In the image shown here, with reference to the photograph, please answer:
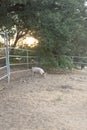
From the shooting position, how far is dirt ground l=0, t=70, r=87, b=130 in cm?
659

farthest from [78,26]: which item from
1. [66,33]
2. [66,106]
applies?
[66,106]

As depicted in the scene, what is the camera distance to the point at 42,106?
7.99 metres

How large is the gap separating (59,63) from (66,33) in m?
2.13

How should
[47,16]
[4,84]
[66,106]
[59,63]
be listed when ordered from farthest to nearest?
[59,63]
[47,16]
[4,84]
[66,106]

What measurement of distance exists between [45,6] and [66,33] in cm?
145

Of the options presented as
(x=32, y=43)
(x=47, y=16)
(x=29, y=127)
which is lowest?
(x=29, y=127)

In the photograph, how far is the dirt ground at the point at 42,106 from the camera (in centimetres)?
659

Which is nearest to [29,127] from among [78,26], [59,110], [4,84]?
[59,110]

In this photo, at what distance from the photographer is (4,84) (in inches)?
445

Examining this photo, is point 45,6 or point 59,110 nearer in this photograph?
point 59,110

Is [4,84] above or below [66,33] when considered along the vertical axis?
below

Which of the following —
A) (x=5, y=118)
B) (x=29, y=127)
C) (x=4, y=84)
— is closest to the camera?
(x=29, y=127)

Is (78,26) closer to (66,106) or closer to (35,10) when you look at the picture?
(35,10)

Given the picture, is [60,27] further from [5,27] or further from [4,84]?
[4,84]
